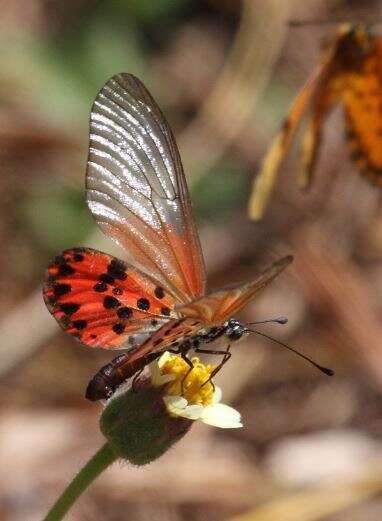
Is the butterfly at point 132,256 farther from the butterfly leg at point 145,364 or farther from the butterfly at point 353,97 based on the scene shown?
the butterfly at point 353,97

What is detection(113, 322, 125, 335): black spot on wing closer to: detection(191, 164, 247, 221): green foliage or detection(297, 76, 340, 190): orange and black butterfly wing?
detection(297, 76, 340, 190): orange and black butterfly wing

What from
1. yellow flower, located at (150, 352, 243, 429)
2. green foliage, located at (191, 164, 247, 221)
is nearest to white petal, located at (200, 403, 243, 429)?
yellow flower, located at (150, 352, 243, 429)

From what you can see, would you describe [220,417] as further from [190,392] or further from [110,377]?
[110,377]

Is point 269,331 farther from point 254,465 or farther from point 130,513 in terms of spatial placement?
point 130,513

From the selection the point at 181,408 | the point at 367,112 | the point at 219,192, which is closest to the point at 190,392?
the point at 181,408

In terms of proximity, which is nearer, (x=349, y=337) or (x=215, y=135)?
(x=349, y=337)

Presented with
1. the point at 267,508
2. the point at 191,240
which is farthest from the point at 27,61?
the point at 191,240

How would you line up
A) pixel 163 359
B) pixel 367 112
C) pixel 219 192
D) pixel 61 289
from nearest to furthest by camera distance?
pixel 61 289
pixel 163 359
pixel 367 112
pixel 219 192
